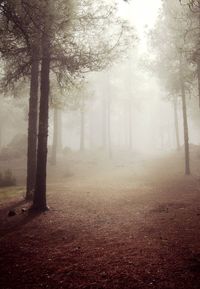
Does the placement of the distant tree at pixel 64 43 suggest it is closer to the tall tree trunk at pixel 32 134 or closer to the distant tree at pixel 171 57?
the tall tree trunk at pixel 32 134

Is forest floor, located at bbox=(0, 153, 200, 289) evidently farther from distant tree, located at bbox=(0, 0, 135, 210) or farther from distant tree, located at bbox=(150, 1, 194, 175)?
distant tree, located at bbox=(150, 1, 194, 175)

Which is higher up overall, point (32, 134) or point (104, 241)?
point (32, 134)

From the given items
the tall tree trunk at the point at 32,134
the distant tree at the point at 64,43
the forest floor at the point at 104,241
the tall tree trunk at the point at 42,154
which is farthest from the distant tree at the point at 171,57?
the tall tree trunk at the point at 42,154

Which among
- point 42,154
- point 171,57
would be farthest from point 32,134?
point 171,57

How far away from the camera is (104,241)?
8.09 meters

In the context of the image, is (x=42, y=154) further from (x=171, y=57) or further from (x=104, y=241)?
(x=171, y=57)

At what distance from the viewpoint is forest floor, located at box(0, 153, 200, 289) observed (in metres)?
5.84

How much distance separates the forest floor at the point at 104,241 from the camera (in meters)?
5.84

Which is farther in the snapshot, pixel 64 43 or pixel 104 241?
pixel 64 43

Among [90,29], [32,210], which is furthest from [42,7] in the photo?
[32,210]

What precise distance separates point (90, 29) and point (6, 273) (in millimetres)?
9881

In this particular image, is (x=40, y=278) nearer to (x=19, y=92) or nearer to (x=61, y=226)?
(x=61, y=226)

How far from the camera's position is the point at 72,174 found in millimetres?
23188

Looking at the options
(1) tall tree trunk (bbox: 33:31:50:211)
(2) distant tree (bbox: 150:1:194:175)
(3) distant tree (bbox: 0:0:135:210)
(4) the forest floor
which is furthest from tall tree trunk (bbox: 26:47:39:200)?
(2) distant tree (bbox: 150:1:194:175)
